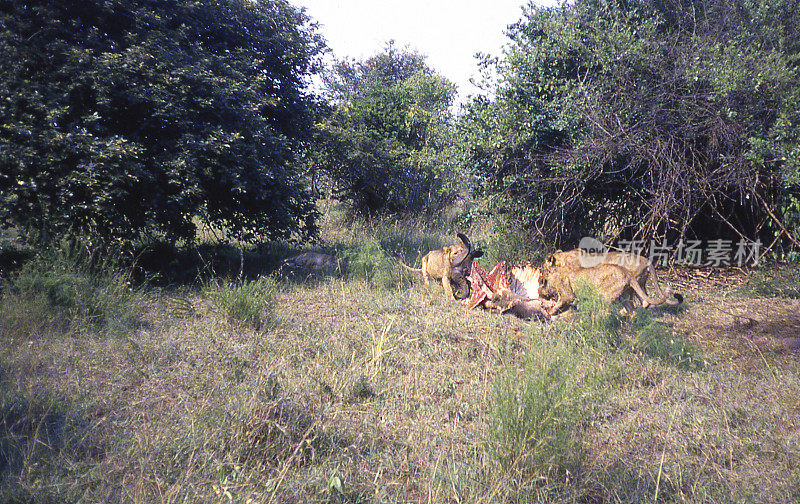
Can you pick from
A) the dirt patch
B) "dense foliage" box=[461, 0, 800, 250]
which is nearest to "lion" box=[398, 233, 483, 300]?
"dense foliage" box=[461, 0, 800, 250]

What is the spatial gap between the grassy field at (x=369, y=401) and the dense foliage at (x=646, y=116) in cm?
209

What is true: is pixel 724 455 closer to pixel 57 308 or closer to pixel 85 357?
pixel 85 357

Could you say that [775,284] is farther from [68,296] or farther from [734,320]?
[68,296]

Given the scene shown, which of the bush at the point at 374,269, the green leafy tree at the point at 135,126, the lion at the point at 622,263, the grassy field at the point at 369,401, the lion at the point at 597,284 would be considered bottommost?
the grassy field at the point at 369,401

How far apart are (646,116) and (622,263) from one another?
7.93 ft

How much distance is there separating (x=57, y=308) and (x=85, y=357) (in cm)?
117

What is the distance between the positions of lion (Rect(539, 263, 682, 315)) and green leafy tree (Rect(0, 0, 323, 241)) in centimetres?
396

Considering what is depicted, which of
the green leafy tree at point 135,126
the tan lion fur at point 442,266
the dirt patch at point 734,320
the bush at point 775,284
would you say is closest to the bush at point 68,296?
the green leafy tree at point 135,126

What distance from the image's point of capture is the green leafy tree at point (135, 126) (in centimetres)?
569

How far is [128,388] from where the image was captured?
375 centimetres

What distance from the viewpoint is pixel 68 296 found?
17.0 ft

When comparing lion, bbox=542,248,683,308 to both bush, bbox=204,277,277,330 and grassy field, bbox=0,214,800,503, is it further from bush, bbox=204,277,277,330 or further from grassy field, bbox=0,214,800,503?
bush, bbox=204,277,277,330

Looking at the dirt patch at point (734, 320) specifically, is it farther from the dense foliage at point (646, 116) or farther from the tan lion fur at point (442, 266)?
the tan lion fur at point (442, 266)

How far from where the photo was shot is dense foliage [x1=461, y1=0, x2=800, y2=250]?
679cm
